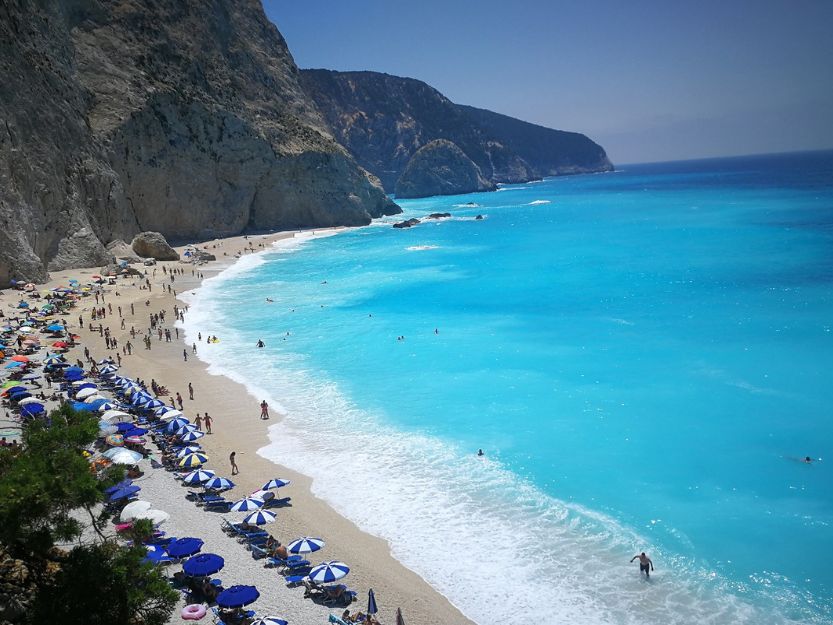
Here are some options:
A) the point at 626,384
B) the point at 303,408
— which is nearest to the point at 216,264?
the point at 303,408

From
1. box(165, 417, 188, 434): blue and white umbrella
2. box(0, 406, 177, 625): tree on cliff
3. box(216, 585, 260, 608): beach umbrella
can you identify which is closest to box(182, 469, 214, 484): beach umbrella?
box(165, 417, 188, 434): blue and white umbrella

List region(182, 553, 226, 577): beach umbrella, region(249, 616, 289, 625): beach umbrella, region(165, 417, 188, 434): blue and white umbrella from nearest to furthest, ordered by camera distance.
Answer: region(249, 616, 289, 625): beach umbrella → region(182, 553, 226, 577): beach umbrella → region(165, 417, 188, 434): blue and white umbrella

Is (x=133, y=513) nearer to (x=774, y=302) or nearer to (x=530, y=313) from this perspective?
(x=530, y=313)

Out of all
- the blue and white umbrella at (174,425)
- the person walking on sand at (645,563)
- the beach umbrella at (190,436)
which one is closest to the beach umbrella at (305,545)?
the person walking on sand at (645,563)

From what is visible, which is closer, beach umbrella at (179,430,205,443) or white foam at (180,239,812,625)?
white foam at (180,239,812,625)

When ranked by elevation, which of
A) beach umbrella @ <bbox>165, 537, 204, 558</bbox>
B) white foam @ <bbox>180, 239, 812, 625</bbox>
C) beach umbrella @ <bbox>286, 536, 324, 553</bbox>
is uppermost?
beach umbrella @ <bbox>165, 537, 204, 558</bbox>

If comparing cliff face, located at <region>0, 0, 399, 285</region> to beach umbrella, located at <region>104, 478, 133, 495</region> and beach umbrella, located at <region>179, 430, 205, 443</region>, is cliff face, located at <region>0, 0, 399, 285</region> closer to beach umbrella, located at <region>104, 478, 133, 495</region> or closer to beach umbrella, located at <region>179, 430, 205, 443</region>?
beach umbrella, located at <region>179, 430, 205, 443</region>

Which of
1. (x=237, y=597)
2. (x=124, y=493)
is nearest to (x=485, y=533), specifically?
(x=237, y=597)
